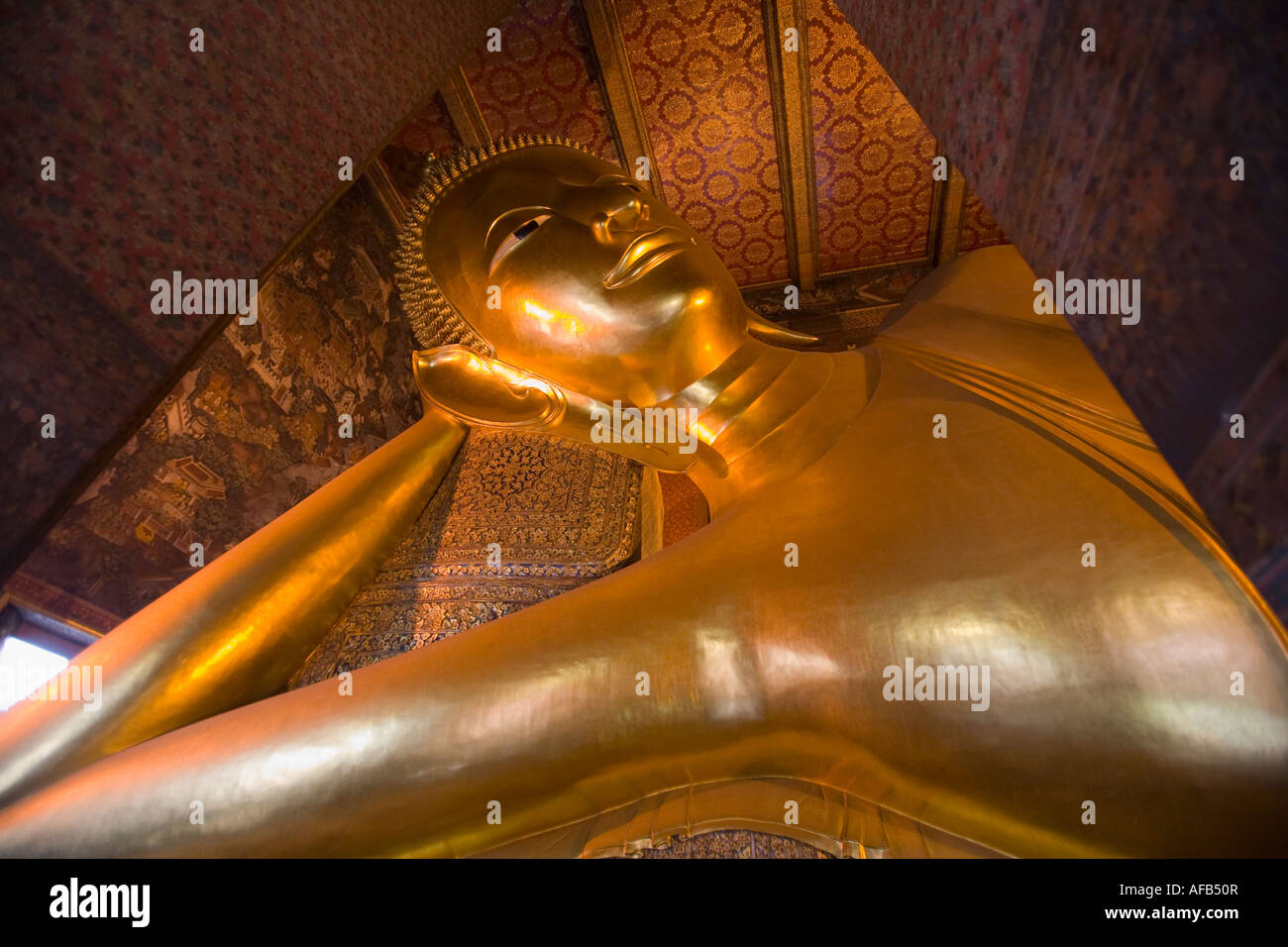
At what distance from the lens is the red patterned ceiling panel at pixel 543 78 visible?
2.93m

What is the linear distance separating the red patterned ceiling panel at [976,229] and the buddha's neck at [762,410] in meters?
1.94

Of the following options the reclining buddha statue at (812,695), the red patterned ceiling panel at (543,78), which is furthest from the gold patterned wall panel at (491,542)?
the red patterned ceiling panel at (543,78)

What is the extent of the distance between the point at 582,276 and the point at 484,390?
1.39 feet

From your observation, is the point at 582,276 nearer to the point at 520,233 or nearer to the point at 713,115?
the point at 520,233

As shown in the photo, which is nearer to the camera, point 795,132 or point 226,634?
point 226,634

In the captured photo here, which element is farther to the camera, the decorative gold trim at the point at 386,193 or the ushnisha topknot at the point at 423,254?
the decorative gold trim at the point at 386,193

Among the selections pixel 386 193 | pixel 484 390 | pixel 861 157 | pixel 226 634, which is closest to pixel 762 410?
pixel 484 390

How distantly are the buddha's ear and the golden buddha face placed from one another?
0.19 feet

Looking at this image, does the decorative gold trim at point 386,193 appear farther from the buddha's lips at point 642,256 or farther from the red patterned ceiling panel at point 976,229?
the red patterned ceiling panel at point 976,229

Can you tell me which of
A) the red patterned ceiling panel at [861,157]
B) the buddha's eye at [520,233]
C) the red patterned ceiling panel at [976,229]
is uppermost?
the red patterned ceiling panel at [861,157]

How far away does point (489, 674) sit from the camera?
4.14 ft

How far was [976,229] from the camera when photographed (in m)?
3.73
